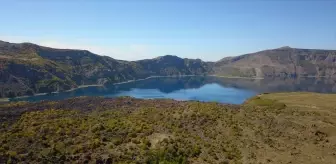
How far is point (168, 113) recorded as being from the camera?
5931 cm

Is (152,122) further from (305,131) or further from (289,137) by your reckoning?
(305,131)

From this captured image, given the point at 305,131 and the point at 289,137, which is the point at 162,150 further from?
the point at 305,131

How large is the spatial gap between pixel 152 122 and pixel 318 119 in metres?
32.5

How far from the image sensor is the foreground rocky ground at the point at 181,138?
1339 inches

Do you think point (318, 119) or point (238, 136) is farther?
point (318, 119)

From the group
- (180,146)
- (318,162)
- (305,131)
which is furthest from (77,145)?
(305,131)

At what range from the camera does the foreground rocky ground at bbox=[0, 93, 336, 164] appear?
3400cm

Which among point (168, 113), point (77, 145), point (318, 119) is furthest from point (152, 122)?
point (318, 119)

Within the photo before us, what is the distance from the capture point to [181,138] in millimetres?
41562

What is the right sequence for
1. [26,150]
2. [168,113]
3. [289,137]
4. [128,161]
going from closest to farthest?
[128,161] → [26,150] → [289,137] → [168,113]

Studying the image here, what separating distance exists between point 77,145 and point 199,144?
57.1 ft

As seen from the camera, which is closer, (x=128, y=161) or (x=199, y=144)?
(x=128, y=161)

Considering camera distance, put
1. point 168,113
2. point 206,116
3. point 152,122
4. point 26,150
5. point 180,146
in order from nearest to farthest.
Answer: point 26,150, point 180,146, point 152,122, point 206,116, point 168,113

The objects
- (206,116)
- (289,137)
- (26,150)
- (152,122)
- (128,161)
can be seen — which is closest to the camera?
(128,161)
